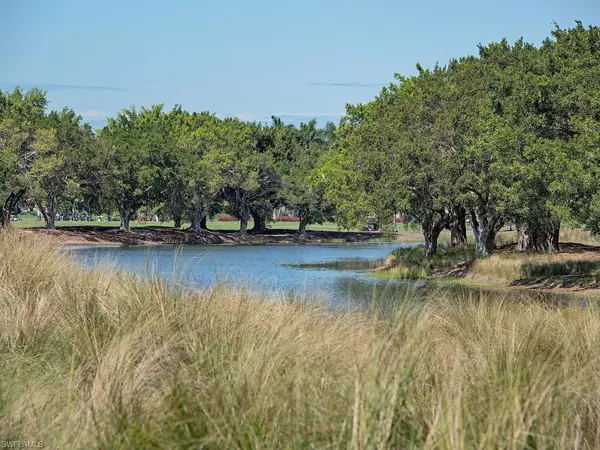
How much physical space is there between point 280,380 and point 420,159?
95.4ft

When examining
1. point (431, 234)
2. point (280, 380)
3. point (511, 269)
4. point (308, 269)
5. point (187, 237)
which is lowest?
point (308, 269)

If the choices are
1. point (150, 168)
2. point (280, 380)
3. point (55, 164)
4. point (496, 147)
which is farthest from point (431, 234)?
point (150, 168)

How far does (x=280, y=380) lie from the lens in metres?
5.46

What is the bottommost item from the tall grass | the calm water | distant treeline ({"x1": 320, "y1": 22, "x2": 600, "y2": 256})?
the calm water

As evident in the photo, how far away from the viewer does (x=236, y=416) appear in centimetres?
484

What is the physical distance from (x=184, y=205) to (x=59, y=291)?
218 feet

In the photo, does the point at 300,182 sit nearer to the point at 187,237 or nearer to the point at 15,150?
the point at 187,237

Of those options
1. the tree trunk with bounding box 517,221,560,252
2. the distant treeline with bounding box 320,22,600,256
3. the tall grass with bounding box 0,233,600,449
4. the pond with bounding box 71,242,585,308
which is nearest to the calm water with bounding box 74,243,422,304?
the pond with bounding box 71,242,585,308

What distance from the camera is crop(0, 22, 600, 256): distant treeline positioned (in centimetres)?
2581

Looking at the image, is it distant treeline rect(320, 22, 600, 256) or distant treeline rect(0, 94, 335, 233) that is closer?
distant treeline rect(320, 22, 600, 256)

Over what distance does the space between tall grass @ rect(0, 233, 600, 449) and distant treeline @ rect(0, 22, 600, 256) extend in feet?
51.1

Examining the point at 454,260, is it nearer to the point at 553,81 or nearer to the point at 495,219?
the point at 495,219

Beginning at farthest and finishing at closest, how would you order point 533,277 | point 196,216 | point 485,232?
point 196,216
point 485,232
point 533,277

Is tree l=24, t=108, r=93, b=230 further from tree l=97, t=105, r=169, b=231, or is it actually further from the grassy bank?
the grassy bank
